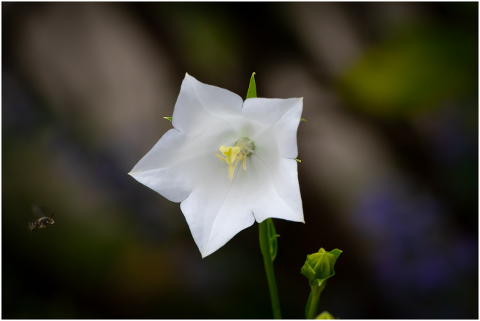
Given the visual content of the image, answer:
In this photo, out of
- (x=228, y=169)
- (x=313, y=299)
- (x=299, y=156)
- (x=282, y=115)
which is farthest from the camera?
(x=299, y=156)

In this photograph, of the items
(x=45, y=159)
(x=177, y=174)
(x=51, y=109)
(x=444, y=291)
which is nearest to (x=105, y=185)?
(x=45, y=159)

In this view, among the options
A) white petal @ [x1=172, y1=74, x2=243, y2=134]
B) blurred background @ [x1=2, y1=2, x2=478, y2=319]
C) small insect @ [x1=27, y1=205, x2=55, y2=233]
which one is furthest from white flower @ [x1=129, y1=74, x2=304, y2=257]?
blurred background @ [x1=2, y1=2, x2=478, y2=319]

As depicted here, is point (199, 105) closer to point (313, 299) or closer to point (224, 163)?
point (224, 163)

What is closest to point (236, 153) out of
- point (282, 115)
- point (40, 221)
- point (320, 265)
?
point (282, 115)

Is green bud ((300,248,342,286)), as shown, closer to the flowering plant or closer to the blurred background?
the flowering plant

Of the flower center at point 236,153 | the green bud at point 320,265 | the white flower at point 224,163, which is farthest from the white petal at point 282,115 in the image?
the green bud at point 320,265

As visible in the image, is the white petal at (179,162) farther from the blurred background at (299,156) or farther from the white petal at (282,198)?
the blurred background at (299,156)

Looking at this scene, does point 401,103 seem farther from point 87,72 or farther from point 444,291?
point 87,72
